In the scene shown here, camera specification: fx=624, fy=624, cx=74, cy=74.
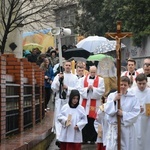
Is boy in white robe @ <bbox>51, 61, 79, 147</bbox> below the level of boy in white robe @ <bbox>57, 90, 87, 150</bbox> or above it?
above

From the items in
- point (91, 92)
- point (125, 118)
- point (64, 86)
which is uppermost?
point (64, 86)

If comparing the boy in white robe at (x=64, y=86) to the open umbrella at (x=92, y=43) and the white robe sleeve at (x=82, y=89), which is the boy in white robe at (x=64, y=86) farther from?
the open umbrella at (x=92, y=43)

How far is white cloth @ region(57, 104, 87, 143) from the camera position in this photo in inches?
485

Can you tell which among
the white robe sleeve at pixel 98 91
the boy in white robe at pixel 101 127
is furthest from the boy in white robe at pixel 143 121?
the white robe sleeve at pixel 98 91

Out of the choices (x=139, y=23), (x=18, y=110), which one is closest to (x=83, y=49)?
(x=139, y=23)

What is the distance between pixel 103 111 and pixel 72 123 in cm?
108

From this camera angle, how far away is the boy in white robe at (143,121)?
11.9 m

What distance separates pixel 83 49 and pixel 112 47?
3.66 meters

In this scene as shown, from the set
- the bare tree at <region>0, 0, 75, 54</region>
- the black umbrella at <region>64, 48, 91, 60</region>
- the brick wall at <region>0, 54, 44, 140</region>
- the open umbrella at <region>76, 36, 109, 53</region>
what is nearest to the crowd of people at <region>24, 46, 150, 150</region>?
the brick wall at <region>0, 54, 44, 140</region>

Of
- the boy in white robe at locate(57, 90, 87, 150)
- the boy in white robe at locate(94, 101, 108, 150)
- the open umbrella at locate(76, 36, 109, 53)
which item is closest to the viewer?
the boy in white robe at locate(94, 101, 108, 150)

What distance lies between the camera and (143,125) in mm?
12023

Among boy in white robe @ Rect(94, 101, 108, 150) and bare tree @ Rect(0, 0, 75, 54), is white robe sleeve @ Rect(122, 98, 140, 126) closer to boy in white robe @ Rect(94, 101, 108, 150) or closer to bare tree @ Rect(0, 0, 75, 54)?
boy in white robe @ Rect(94, 101, 108, 150)

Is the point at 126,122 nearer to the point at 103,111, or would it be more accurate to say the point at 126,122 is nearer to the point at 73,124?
the point at 103,111

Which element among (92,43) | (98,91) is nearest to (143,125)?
(98,91)
